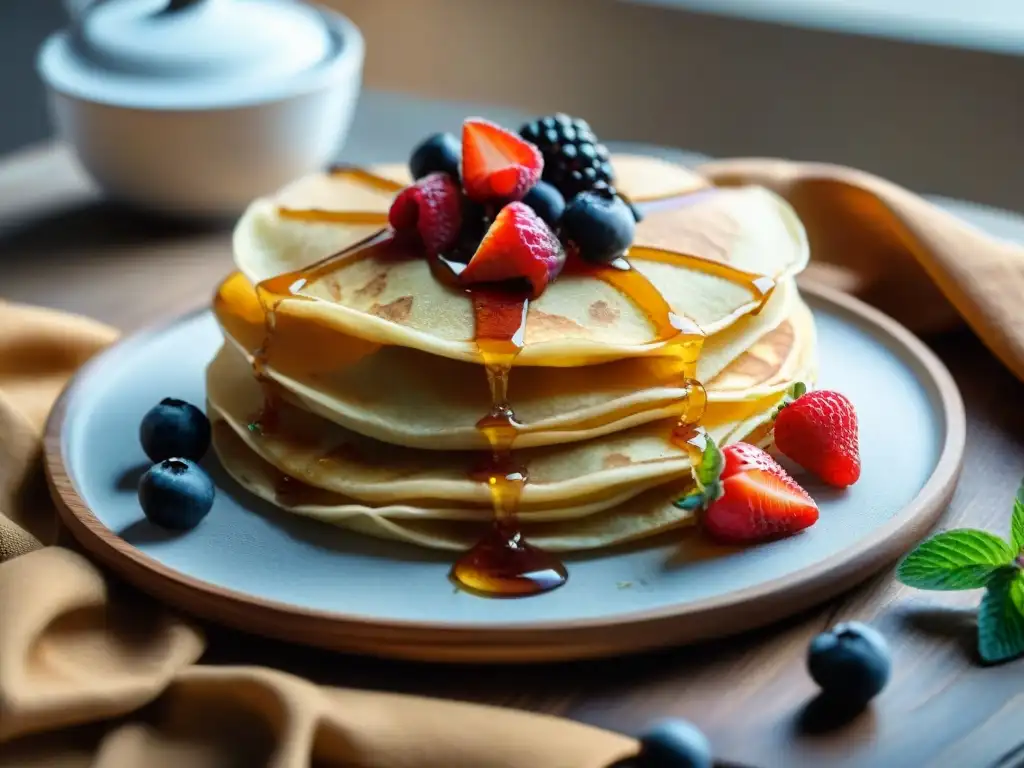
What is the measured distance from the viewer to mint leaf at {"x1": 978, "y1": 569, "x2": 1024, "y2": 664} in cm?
128

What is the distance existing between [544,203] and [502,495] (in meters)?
0.40

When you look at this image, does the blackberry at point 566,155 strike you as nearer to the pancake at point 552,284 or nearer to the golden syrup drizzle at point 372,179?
the pancake at point 552,284

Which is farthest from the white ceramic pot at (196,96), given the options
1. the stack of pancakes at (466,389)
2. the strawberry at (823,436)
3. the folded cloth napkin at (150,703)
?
the strawberry at (823,436)

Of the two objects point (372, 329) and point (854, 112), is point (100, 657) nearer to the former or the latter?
point (372, 329)

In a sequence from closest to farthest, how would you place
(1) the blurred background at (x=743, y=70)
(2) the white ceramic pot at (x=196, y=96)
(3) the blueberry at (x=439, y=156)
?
(3) the blueberry at (x=439, y=156)
(2) the white ceramic pot at (x=196, y=96)
(1) the blurred background at (x=743, y=70)

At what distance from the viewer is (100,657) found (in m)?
1.31

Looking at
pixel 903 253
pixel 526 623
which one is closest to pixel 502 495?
pixel 526 623

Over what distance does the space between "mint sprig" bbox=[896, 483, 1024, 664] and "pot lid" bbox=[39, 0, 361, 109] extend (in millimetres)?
1488

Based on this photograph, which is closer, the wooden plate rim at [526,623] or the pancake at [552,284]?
the wooden plate rim at [526,623]

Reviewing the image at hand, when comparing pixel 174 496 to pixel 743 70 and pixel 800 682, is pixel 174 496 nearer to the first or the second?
pixel 800 682

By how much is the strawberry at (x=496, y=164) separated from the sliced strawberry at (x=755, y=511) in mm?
458

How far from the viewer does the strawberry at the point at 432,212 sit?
62.4 inches

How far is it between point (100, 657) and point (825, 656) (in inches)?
28.5

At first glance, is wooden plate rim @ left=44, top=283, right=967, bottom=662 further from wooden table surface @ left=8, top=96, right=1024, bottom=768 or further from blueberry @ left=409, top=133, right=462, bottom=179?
blueberry @ left=409, top=133, right=462, bottom=179
